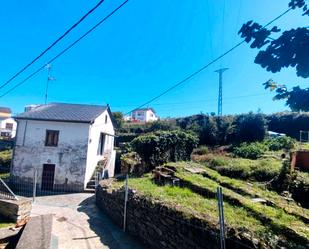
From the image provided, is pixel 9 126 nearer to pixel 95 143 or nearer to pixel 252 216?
pixel 95 143

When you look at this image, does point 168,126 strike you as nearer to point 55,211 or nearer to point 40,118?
point 40,118

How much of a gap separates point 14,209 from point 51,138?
10.2m

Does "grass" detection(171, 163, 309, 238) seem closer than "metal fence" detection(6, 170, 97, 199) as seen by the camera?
Yes

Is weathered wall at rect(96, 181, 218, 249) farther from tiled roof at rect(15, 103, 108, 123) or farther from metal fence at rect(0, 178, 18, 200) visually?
tiled roof at rect(15, 103, 108, 123)

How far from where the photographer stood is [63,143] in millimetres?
18703

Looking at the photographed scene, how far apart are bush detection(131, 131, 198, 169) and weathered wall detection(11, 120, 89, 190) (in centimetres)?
412

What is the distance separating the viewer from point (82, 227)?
933 centimetres

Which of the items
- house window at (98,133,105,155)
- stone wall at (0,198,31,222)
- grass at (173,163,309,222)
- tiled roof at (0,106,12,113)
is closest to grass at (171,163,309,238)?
grass at (173,163,309,222)

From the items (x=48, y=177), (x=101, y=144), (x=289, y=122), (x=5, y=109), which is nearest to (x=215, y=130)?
(x=289, y=122)

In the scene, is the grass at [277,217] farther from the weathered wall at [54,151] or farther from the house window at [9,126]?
the house window at [9,126]

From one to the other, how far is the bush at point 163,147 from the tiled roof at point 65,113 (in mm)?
4384

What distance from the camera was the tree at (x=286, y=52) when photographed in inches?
133

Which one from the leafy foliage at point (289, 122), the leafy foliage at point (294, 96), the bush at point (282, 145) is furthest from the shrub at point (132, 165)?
the leafy foliage at point (289, 122)

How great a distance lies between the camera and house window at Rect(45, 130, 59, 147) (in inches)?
742
